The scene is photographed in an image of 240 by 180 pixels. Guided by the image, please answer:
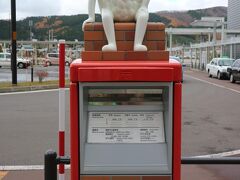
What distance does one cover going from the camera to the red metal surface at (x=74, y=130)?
112 inches

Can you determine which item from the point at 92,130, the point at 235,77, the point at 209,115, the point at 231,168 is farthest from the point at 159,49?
the point at 235,77

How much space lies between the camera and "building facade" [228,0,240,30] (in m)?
61.9

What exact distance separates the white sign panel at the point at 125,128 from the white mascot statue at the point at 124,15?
0.52 meters

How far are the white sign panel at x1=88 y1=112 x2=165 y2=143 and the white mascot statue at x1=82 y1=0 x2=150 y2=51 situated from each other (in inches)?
20.4

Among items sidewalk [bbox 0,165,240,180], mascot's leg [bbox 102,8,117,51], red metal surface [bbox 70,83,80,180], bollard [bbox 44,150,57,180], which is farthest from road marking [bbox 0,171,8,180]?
mascot's leg [bbox 102,8,117,51]

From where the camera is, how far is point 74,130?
2.86 meters

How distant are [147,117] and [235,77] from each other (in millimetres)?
24644

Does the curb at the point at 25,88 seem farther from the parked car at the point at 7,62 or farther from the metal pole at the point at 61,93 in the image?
the parked car at the point at 7,62

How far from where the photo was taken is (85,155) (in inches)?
113

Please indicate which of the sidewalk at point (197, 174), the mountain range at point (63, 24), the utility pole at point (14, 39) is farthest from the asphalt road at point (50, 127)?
the mountain range at point (63, 24)

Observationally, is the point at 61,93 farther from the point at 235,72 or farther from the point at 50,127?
the point at 235,72

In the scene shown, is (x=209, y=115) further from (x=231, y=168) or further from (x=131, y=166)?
(x=131, y=166)

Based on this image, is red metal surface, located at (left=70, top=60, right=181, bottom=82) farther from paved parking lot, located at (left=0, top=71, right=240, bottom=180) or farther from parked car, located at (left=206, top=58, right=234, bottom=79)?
parked car, located at (left=206, top=58, right=234, bottom=79)

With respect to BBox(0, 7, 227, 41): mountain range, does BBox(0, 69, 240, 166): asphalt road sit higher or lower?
lower
